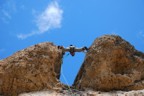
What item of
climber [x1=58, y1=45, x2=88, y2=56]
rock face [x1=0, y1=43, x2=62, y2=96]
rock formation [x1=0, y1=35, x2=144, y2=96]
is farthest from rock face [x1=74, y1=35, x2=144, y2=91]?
climber [x1=58, y1=45, x2=88, y2=56]

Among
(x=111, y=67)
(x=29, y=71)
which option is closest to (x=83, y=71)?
(x=111, y=67)

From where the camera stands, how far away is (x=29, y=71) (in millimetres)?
17016

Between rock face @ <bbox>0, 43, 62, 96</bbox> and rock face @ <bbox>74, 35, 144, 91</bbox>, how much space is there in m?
1.69

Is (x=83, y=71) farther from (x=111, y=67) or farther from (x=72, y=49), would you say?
(x=72, y=49)

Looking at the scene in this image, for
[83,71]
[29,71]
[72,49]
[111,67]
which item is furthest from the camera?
[72,49]

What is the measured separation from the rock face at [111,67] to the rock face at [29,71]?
1.69 m

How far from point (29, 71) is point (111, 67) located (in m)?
4.29

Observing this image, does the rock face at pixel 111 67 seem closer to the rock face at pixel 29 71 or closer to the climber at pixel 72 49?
the rock face at pixel 29 71

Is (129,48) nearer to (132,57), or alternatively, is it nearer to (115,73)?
(132,57)

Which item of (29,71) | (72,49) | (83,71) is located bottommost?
(29,71)

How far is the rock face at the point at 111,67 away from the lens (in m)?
17.4

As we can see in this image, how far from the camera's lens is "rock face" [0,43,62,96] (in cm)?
1678

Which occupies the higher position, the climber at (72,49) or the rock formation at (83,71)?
the climber at (72,49)

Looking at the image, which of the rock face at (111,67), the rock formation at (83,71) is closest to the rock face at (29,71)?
the rock formation at (83,71)
